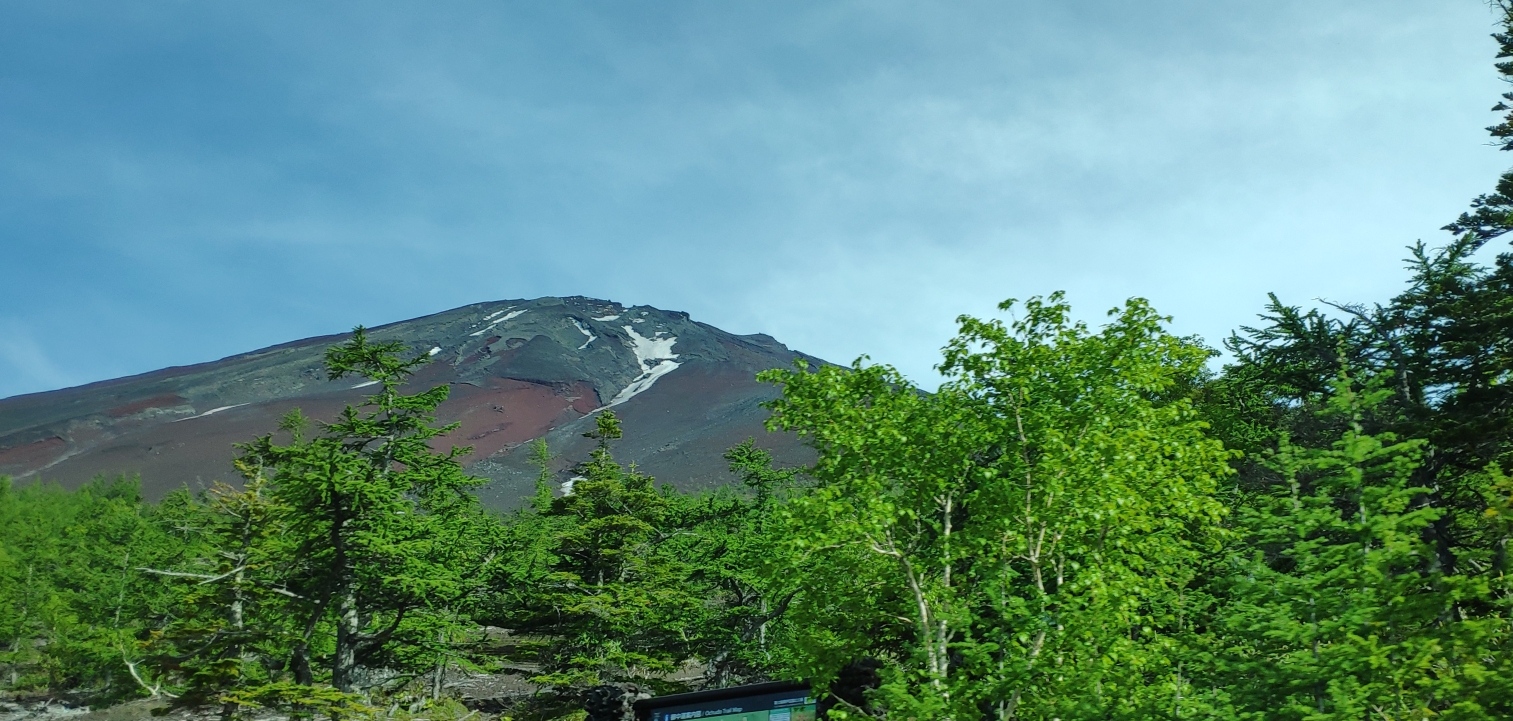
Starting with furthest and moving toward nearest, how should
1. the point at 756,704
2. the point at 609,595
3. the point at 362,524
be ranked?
the point at 609,595
the point at 362,524
the point at 756,704

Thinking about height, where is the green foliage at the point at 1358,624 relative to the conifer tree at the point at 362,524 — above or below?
below

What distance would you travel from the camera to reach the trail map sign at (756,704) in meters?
14.3

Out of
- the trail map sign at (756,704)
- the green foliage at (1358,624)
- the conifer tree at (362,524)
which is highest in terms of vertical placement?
the conifer tree at (362,524)

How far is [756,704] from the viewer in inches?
569

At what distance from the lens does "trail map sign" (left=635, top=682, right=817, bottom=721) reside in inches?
565

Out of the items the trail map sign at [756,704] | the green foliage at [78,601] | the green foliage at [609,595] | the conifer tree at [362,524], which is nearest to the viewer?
the trail map sign at [756,704]

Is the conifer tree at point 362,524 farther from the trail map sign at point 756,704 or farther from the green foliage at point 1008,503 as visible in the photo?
the green foliage at point 1008,503

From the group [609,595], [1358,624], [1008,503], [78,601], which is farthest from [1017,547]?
[78,601]

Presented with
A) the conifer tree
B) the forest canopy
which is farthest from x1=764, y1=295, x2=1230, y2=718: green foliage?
the conifer tree

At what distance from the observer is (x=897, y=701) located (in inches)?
397

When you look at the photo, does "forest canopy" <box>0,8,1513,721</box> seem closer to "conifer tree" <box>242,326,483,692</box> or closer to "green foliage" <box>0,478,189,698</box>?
"conifer tree" <box>242,326,483,692</box>

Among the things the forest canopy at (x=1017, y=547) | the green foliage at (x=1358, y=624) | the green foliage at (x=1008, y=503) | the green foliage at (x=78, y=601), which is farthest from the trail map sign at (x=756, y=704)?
the green foliage at (x=78, y=601)

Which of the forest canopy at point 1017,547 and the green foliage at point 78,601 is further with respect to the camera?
the green foliage at point 78,601

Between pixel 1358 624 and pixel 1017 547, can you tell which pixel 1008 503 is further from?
pixel 1358 624
